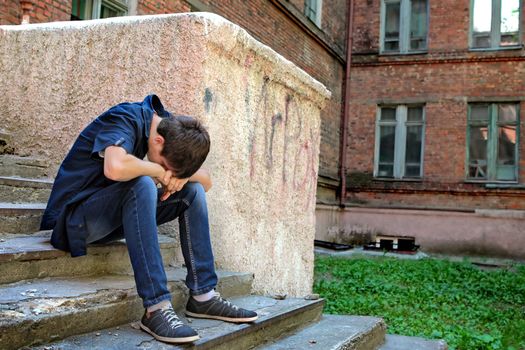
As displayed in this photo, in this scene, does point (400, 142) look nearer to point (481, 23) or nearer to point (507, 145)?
point (507, 145)

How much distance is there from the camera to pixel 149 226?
2318 mm

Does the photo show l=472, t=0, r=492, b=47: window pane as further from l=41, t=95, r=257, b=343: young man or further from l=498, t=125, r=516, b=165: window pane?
l=41, t=95, r=257, b=343: young man

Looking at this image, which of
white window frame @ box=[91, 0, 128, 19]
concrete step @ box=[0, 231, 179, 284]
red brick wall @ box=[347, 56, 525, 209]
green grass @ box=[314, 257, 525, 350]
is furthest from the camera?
red brick wall @ box=[347, 56, 525, 209]

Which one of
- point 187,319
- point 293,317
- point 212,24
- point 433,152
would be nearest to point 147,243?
point 187,319

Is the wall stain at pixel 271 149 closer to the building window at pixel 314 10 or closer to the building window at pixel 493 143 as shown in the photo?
the building window at pixel 314 10

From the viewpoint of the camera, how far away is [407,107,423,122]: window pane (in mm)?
14703

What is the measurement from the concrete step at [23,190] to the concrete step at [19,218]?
0.62 ft

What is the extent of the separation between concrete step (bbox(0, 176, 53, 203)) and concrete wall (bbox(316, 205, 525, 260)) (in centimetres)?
1073

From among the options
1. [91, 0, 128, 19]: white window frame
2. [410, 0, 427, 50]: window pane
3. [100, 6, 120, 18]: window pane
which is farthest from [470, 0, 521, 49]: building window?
[100, 6, 120, 18]: window pane

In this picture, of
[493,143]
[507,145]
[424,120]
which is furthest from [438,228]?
[424,120]

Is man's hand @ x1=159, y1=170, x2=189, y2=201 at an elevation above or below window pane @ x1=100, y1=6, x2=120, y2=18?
below

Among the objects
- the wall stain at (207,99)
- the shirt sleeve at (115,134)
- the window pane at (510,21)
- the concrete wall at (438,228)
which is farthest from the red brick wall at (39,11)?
the window pane at (510,21)

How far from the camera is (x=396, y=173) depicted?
14.7 metres

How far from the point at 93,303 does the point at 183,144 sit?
0.75 meters
